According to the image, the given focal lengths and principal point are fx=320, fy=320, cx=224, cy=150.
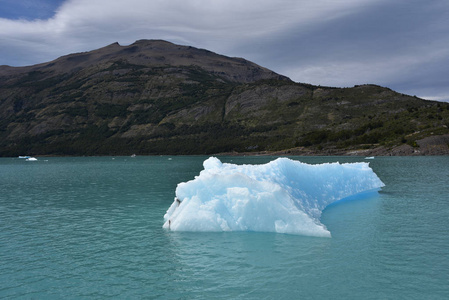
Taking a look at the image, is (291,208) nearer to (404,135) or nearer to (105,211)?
(105,211)

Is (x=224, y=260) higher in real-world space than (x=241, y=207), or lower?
lower

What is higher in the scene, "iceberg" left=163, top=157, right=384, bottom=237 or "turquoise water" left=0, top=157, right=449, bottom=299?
"iceberg" left=163, top=157, right=384, bottom=237

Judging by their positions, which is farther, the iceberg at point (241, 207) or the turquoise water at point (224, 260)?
the iceberg at point (241, 207)

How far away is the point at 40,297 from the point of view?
1029 cm

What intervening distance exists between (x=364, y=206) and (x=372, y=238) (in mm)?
10281

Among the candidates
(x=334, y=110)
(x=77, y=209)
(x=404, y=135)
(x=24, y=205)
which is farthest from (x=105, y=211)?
(x=334, y=110)

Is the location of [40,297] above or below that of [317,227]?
below

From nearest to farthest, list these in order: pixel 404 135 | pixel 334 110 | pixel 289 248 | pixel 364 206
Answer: pixel 289 248 → pixel 364 206 → pixel 404 135 → pixel 334 110

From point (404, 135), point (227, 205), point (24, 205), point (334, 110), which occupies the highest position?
point (334, 110)

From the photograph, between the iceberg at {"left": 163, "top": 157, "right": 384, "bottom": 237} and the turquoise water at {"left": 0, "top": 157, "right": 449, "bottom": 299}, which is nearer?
the turquoise water at {"left": 0, "top": 157, "right": 449, "bottom": 299}

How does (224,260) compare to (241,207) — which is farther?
(241,207)

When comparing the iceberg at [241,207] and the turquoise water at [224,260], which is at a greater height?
the iceberg at [241,207]

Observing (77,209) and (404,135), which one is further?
(404,135)

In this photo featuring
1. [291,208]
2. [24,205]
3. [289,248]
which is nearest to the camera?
[289,248]
